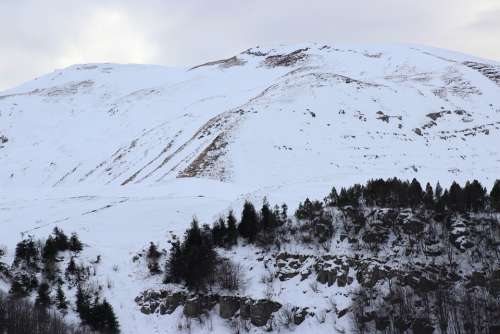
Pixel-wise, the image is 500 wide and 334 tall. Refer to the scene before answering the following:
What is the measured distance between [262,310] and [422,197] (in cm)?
1056

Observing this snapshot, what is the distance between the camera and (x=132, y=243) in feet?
100

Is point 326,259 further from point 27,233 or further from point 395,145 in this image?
point 395,145

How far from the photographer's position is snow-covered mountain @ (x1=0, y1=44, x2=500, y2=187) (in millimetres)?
45938

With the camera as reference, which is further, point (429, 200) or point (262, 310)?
point (429, 200)

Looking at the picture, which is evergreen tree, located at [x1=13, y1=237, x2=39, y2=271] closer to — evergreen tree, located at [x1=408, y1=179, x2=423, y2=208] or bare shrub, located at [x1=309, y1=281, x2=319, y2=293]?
bare shrub, located at [x1=309, y1=281, x2=319, y2=293]

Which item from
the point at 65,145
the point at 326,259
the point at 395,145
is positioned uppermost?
the point at 65,145

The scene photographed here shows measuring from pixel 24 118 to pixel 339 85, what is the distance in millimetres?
58477

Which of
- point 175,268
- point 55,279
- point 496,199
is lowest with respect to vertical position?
point 55,279

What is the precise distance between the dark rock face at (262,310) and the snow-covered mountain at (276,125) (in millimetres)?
17950

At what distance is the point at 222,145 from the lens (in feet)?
156

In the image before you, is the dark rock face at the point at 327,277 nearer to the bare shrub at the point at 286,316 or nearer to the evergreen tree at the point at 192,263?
the bare shrub at the point at 286,316

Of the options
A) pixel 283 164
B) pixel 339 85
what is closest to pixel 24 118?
pixel 339 85

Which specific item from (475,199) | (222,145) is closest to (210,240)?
(475,199)

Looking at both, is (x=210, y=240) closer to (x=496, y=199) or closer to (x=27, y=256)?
(x=27, y=256)
